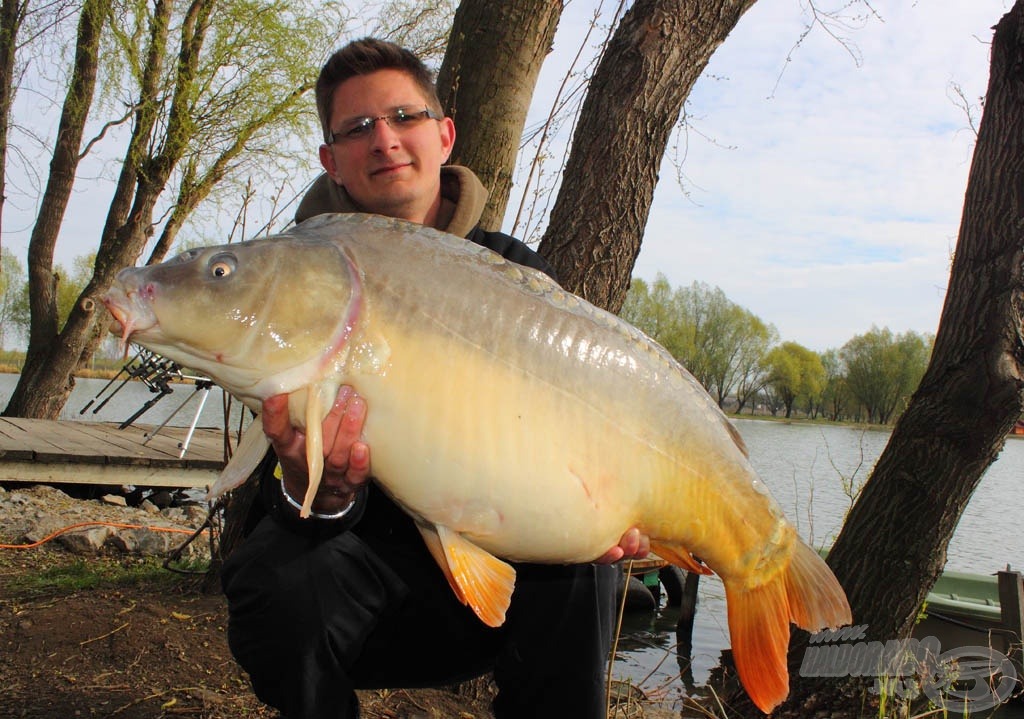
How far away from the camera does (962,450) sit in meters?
3.60

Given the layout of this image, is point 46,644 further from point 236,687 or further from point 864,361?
point 864,361

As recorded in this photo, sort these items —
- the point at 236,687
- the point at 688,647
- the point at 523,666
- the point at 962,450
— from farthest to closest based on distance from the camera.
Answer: the point at 688,647 → the point at 962,450 → the point at 236,687 → the point at 523,666

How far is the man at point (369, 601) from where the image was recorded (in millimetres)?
1869

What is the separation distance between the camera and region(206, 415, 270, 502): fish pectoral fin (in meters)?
1.71

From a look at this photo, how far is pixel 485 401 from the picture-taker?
1.73 metres

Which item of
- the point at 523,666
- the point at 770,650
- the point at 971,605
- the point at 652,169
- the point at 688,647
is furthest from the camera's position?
Answer: the point at 688,647

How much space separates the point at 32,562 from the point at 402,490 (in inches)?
145

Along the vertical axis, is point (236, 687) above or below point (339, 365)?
below

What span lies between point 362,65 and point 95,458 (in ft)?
22.0

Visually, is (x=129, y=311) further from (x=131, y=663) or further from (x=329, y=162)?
(x=131, y=663)

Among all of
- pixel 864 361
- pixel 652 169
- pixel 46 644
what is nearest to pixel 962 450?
pixel 652 169

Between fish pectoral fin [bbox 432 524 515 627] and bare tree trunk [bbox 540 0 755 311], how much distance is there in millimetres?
1540

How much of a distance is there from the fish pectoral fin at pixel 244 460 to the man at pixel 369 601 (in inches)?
1.9

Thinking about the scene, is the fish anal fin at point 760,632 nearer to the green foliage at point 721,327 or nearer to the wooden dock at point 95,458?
the wooden dock at point 95,458
